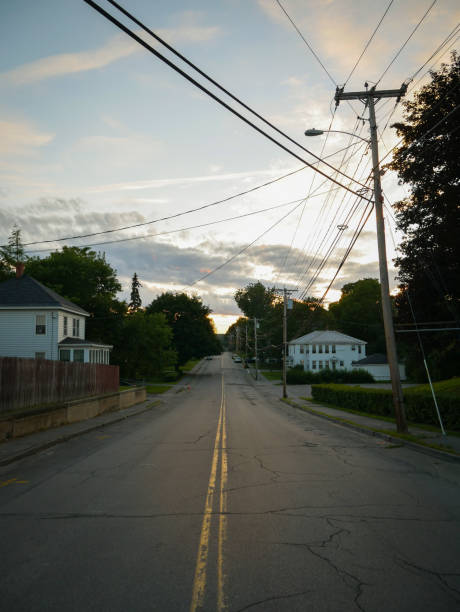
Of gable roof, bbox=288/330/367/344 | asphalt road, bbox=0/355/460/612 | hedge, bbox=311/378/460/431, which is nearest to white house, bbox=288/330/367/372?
gable roof, bbox=288/330/367/344

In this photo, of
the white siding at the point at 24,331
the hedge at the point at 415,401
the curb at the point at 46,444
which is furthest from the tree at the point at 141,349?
the curb at the point at 46,444

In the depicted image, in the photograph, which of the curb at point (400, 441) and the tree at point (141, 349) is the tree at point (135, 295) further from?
the curb at point (400, 441)

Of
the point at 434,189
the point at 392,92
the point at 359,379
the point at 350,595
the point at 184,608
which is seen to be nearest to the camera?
the point at 184,608

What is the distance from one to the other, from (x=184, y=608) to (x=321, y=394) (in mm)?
34655

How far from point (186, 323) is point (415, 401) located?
62.4 metres

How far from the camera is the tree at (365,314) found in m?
93.4

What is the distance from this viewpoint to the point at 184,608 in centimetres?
401

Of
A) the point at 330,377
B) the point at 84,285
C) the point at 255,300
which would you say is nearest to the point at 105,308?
the point at 84,285

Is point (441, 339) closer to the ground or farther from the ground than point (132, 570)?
farther from the ground

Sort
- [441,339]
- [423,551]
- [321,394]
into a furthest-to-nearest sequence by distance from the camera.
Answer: [321,394], [441,339], [423,551]

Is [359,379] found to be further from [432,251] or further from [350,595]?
[350,595]

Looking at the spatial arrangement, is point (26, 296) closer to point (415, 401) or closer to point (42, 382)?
point (42, 382)

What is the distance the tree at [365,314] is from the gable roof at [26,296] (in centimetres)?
6762

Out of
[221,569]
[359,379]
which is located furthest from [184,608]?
[359,379]
